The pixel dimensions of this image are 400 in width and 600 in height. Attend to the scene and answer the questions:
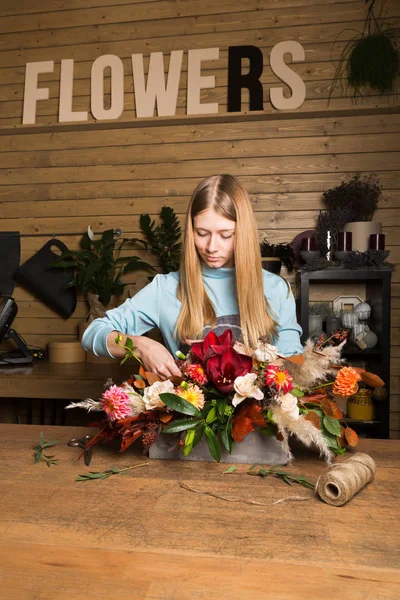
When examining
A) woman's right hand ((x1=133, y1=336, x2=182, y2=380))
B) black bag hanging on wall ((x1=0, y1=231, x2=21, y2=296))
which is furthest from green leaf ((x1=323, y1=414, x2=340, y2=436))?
black bag hanging on wall ((x1=0, y1=231, x2=21, y2=296))

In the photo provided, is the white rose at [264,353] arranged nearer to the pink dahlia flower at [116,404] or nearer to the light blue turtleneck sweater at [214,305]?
the pink dahlia flower at [116,404]

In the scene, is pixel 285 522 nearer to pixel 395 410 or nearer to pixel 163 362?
pixel 163 362

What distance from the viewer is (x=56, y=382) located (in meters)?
2.91

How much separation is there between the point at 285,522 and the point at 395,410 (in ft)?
8.75

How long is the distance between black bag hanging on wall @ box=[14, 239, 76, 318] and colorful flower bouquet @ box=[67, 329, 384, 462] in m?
2.51

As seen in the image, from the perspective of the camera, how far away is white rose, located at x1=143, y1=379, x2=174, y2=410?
1.11m

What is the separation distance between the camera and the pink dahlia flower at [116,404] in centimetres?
111

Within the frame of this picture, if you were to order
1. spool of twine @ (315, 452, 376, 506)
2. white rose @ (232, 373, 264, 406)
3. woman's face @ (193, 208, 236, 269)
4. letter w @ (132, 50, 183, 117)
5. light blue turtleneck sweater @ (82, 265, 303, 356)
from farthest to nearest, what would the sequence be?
letter w @ (132, 50, 183, 117), light blue turtleneck sweater @ (82, 265, 303, 356), woman's face @ (193, 208, 236, 269), white rose @ (232, 373, 264, 406), spool of twine @ (315, 452, 376, 506)

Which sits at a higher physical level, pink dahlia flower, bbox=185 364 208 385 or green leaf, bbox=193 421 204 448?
pink dahlia flower, bbox=185 364 208 385

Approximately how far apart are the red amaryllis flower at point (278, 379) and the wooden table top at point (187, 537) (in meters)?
0.18

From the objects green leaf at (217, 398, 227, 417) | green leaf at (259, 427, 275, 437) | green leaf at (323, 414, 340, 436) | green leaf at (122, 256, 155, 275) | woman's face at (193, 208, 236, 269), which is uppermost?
green leaf at (122, 256, 155, 275)

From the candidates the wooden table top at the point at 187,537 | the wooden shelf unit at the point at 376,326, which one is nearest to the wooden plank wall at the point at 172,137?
the wooden shelf unit at the point at 376,326

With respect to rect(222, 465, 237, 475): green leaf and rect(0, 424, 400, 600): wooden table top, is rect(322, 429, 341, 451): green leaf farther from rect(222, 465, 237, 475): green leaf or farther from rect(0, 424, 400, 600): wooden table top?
rect(222, 465, 237, 475): green leaf

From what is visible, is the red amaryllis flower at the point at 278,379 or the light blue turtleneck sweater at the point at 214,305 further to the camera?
the light blue turtleneck sweater at the point at 214,305
